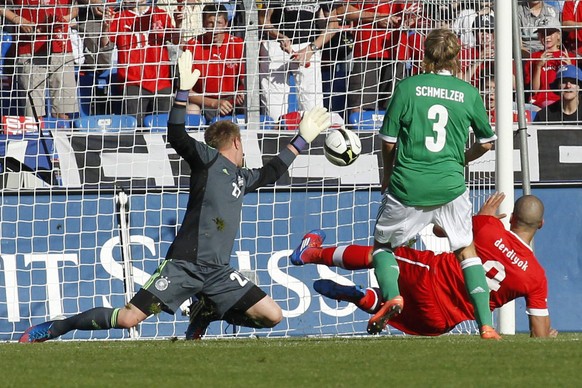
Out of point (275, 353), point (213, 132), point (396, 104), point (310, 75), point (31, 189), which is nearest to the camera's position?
point (275, 353)

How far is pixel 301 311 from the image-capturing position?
1048 centimetres

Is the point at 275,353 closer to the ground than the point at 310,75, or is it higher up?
closer to the ground

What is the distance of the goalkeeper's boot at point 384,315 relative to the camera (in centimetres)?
660

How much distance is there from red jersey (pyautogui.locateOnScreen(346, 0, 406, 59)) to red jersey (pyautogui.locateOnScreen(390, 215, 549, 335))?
303 cm

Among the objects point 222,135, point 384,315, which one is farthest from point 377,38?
point 384,315

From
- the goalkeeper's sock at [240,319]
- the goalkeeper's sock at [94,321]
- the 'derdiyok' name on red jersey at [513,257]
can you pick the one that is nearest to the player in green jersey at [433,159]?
the 'derdiyok' name on red jersey at [513,257]

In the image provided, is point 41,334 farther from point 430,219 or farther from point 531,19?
point 531,19

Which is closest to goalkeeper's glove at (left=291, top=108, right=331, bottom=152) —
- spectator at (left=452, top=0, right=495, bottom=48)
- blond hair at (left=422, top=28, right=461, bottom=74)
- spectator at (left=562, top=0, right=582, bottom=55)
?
blond hair at (left=422, top=28, right=461, bottom=74)

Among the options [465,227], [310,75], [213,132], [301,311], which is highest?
[310,75]

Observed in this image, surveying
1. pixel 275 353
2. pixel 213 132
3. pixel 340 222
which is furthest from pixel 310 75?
pixel 275 353

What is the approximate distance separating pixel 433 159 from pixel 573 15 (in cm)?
567

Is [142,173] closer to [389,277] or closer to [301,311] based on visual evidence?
[301,311]

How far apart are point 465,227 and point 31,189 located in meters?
4.86

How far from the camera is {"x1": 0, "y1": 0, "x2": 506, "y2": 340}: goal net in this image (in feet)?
34.4
